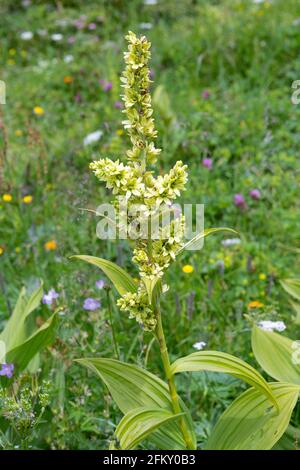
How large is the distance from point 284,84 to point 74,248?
90.4 inches

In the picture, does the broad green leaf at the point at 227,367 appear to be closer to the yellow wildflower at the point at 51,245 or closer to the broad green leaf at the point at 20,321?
the broad green leaf at the point at 20,321

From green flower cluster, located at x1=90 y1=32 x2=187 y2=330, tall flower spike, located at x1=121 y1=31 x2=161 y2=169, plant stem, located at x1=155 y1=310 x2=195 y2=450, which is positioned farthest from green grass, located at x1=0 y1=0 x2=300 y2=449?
tall flower spike, located at x1=121 y1=31 x2=161 y2=169

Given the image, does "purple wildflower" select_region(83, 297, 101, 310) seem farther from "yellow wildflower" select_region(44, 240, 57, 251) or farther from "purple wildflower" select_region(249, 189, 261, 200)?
"purple wildflower" select_region(249, 189, 261, 200)

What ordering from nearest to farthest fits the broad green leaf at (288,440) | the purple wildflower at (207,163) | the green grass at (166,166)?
the broad green leaf at (288,440) → the green grass at (166,166) → the purple wildflower at (207,163)

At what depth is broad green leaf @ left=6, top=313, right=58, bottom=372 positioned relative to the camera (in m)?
2.36

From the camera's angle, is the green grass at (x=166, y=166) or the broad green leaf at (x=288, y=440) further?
the green grass at (x=166, y=166)

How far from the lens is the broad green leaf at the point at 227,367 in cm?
182

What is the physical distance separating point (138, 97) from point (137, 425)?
0.87 metres

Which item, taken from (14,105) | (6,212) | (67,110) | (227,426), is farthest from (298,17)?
(227,426)

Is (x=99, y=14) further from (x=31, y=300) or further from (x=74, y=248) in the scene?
(x=31, y=300)

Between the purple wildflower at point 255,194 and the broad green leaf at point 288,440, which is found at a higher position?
the purple wildflower at point 255,194

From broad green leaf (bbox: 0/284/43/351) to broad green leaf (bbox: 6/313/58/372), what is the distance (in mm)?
76

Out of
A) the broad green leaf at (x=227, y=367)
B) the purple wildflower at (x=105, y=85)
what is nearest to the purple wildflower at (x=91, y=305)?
the broad green leaf at (x=227, y=367)

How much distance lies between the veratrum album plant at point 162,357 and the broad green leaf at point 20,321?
0.55m
